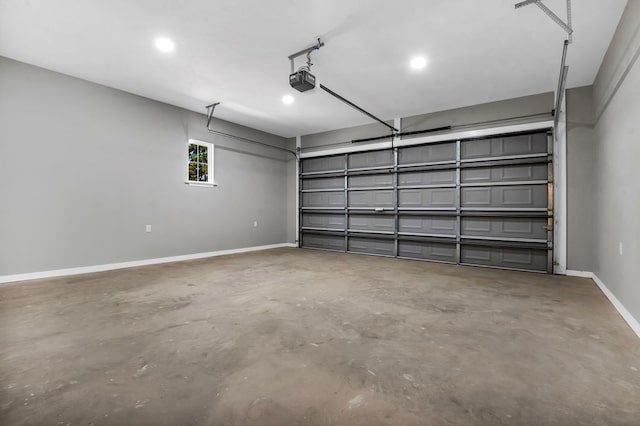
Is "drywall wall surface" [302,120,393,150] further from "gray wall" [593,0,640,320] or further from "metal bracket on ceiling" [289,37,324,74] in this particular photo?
"gray wall" [593,0,640,320]

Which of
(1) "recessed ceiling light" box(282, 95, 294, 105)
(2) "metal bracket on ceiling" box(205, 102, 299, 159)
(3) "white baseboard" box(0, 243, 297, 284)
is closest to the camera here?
(3) "white baseboard" box(0, 243, 297, 284)

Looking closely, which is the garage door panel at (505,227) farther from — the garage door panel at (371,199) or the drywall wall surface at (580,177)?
the garage door panel at (371,199)

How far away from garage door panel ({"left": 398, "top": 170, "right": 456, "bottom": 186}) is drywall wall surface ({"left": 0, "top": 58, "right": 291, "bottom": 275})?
12.7 feet

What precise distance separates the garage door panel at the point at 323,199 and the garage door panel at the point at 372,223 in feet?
1.71

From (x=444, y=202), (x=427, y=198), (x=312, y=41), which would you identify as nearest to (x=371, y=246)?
(x=427, y=198)

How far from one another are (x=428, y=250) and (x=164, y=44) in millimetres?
5601

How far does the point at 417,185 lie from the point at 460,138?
1205 millimetres

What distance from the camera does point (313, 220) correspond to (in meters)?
7.79

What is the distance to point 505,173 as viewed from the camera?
5.23 m

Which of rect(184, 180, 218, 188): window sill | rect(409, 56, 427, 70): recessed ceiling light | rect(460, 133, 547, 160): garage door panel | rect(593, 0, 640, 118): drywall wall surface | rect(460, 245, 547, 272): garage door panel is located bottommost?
rect(460, 245, 547, 272): garage door panel

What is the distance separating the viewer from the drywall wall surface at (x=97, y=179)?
3953mm

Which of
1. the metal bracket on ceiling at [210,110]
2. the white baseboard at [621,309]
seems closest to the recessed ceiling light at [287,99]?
the metal bracket on ceiling at [210,110]

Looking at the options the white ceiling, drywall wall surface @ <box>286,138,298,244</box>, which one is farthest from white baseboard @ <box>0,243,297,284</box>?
the white ceiling

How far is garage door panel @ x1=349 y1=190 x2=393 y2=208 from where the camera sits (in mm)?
6555
